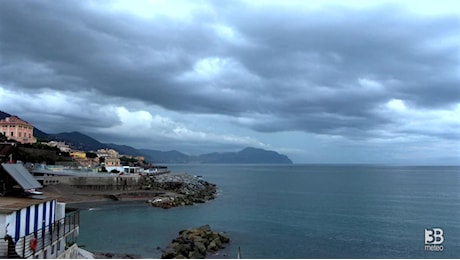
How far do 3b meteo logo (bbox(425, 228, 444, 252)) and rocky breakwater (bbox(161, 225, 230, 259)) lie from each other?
20331mm

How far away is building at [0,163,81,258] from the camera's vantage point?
1466 cm

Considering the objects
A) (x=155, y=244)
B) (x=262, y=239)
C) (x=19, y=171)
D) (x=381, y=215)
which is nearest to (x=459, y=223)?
(x=381, y=215)

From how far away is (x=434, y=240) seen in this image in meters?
45.3

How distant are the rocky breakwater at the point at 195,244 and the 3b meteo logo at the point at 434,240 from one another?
20.3 m

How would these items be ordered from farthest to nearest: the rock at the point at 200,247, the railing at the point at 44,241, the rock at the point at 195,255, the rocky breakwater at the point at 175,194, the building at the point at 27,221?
the rocky breakwater at the point at 175,194 → the rock at the point at 200,247 → the rock at the point at 195,255 → the railing at the point at 44,241 → the building at the point at 27,221

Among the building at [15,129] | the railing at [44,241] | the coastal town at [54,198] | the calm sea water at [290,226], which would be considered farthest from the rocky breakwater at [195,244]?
the building at [15,129]

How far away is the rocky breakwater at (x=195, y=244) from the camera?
32.4 m

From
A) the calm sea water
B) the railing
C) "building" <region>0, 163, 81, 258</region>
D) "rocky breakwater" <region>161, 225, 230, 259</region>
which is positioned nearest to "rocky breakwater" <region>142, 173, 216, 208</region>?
the calm sea water

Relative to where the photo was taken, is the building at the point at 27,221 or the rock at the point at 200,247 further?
the rock at the point at 200,247

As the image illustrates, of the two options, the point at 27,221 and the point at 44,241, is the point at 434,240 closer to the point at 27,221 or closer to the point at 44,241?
the point at 44,241

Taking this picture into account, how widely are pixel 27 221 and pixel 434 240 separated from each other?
43.8m

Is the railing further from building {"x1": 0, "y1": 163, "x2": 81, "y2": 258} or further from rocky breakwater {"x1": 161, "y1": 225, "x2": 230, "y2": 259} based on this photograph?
rocky breakwater {"x1": 161, "y1": 225, "x2": 230, "y2": 259}

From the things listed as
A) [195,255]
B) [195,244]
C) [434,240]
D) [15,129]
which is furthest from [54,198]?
[15,129]

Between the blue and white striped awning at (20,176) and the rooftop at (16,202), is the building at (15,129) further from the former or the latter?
the rooftop at (16,202)
